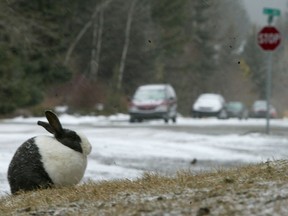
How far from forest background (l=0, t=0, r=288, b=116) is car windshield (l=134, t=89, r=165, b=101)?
494 cm

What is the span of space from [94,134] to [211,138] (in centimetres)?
296

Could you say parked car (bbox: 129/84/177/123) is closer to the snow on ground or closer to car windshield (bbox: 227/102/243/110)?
the snow on ground

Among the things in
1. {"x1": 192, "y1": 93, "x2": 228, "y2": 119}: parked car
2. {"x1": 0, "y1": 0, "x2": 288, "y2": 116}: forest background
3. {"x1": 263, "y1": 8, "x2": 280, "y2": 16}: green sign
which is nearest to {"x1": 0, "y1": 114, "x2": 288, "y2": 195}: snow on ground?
{"x1": 263, "y1": 8, "x2": 280, "y2": 16}: green sign

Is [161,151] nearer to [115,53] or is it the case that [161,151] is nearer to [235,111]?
[235,111]

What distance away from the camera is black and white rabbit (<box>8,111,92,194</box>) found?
7.26 m

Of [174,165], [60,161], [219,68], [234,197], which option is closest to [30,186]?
[60,161]

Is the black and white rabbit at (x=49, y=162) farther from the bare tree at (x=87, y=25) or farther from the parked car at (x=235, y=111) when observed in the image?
the parked car at (x=235, y=111)

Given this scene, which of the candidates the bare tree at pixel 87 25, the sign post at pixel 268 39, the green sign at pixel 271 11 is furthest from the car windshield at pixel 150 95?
the bare tree at pixel 87 25

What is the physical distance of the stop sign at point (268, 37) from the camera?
18.0 meters

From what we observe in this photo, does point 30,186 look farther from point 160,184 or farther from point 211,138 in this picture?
point 211,138

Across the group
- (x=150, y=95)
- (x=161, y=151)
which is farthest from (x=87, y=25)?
(x=161, y=151)

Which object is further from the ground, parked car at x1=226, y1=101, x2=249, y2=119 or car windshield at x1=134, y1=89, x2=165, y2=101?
car windshield at x1=134, y1=89, x2=165, y2=101

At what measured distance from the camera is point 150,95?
3194 centimetres

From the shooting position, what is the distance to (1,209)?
584 centimetres
